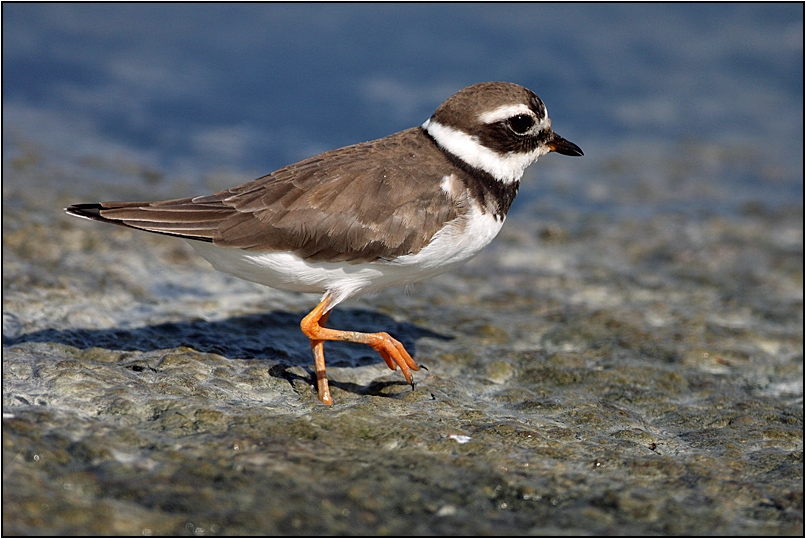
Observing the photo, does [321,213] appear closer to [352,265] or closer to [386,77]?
[352,265]

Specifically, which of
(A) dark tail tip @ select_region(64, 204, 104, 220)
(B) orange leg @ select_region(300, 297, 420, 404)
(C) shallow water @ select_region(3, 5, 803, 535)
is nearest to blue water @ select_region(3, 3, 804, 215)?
(C) shallow water @ select_region(3, 5, 803, 535)

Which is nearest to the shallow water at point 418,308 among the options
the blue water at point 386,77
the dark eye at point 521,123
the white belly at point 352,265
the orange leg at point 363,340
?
the blue water at point 386,77

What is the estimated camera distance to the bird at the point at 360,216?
5594 millimetres

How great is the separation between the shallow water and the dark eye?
1805 mm

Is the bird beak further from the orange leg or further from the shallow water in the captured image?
the orange leg

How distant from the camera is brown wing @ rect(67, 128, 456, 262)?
558cm

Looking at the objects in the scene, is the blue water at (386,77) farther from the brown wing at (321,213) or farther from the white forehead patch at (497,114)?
the white forehead patch at (497,114)

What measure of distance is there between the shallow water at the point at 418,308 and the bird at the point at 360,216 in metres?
0.74

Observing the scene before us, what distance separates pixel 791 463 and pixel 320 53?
470 inches

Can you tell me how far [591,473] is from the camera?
183 inches

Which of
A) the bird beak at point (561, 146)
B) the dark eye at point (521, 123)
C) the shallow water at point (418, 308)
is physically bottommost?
the shallow water at point (418, 308)

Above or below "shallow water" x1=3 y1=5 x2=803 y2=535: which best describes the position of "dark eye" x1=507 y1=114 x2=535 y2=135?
above

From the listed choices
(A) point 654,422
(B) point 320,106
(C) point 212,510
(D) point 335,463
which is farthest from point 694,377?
(B) point 320,106

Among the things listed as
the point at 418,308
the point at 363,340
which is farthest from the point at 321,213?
the point at 418,308
